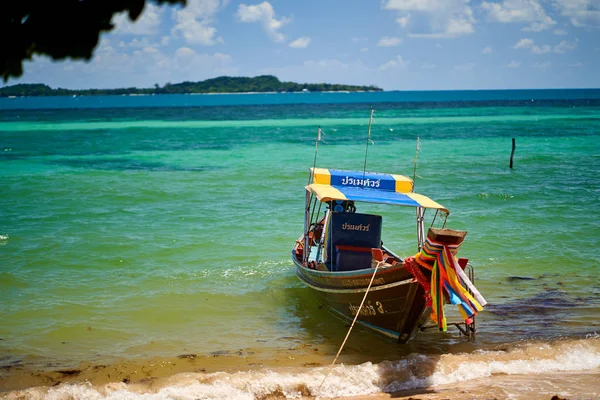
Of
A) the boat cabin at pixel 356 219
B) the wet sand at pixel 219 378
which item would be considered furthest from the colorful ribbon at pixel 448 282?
the boat cabin at pixel 356 219

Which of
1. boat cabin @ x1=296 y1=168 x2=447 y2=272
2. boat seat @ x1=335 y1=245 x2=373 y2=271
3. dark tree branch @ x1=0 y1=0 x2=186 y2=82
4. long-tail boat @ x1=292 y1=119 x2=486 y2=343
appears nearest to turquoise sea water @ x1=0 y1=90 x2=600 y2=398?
long-tail boat @ x1=292 y1=119 x2=486 y2=343

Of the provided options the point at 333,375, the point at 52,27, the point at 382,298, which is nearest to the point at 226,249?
the point at 382,298

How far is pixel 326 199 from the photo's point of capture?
33.8 ft

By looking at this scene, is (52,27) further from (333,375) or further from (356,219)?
(356,219)

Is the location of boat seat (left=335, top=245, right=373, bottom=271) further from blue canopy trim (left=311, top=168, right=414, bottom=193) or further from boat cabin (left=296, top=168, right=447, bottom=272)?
blue canopy trim (left=311, top=168, right=414, bottom=193)

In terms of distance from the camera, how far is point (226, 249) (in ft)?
52.9

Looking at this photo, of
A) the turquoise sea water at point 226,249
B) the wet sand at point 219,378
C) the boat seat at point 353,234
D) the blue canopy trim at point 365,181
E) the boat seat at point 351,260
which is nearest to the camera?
the wet sand at point 219,378

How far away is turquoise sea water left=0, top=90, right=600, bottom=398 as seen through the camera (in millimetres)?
10680

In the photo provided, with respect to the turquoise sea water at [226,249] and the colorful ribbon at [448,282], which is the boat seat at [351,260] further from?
the colorful ribbon at [448,282]

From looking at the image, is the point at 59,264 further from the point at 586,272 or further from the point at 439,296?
the point at 586,272

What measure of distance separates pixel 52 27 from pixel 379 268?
5.95m

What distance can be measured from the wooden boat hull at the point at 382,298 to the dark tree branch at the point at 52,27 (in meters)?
5.47

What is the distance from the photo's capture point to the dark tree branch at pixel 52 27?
14.0 feet

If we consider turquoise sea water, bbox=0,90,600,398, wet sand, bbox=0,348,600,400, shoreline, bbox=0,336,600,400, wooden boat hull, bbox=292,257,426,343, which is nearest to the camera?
wet sand, bbox=0,348,600,400
